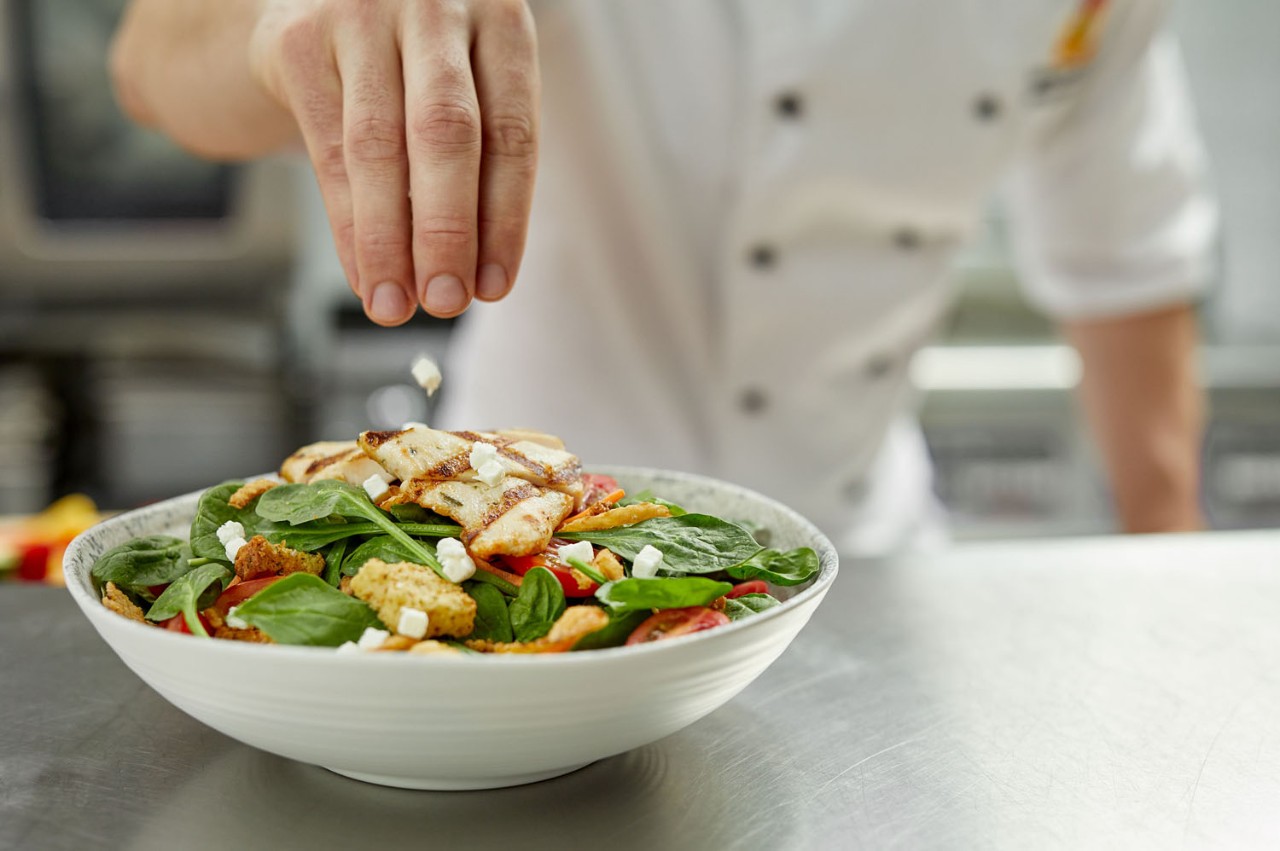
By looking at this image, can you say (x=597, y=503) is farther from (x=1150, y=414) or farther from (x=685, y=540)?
(x=1150, y=414)

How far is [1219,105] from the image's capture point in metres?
3.49

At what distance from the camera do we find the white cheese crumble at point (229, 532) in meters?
0.73

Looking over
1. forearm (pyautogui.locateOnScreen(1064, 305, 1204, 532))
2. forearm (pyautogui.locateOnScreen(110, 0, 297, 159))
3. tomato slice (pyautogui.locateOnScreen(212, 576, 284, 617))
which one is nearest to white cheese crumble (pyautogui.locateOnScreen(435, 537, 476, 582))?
tomato slice (pyautogui.locateOnScreen(212, 576, 284, 617))

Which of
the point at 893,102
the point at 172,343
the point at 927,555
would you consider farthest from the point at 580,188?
the point at 172,343

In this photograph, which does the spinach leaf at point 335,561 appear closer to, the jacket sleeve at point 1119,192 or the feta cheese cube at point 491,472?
the feta cheese cube at point 491,472

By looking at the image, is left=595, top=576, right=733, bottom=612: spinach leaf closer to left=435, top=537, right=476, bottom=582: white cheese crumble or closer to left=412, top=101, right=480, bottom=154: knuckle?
left=435, top=537, right=476, bottom=582: white cheese crumble

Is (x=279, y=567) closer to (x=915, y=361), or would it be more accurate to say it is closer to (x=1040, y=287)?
(x=915, y=361)

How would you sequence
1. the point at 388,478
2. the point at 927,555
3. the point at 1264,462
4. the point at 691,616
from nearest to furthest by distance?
the point at 691,616 < the point at 388,478 < the point at 927,555 < the point at 1264,462

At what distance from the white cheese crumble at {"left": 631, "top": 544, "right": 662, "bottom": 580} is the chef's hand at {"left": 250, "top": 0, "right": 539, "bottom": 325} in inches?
8.0

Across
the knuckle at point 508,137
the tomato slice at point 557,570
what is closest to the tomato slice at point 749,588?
the tomato slice at point 557,570

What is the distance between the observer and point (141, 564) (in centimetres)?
74

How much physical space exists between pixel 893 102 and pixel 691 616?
1.12m

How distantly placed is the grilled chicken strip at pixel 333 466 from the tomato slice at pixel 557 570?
5.1 inches

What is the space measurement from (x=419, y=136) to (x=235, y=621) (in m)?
0.32
